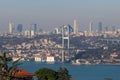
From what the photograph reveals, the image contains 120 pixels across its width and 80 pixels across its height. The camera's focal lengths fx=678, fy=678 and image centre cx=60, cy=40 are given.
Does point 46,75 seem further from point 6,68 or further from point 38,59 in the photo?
point 38,59

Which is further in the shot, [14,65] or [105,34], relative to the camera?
[105,34]

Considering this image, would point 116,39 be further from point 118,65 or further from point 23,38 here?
point 118,65

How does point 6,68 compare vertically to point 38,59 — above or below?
below

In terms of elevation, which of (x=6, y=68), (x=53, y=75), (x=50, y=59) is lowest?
(x=53, y=75)

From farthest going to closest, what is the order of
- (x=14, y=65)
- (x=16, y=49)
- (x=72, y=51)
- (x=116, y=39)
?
(x=116, y=39)
(x=16, y=49)
(x=72, y=51)
(x=14, y=65)

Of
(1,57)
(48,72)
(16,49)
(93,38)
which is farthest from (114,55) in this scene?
(1,57)

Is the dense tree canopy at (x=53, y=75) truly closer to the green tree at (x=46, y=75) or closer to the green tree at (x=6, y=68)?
the green tree at (x=46, y=75)

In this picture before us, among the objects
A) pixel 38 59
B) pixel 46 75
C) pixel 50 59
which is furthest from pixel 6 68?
pixel 38 59

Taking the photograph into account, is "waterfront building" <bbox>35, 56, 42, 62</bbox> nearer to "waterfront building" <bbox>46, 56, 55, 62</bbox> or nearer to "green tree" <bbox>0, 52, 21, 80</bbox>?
"waterfront building" <bbox>46, 56, 55, 62</bbox>

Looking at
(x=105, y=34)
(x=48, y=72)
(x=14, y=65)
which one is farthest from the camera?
(x=105, y=34)

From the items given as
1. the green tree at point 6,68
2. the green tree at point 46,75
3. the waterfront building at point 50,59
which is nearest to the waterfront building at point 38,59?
the waterfront building at point 50,59

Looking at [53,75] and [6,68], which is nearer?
[6,68]
